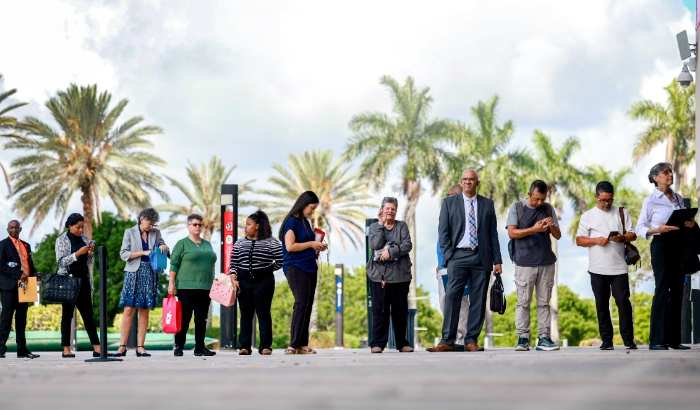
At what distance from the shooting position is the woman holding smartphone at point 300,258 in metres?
9.22

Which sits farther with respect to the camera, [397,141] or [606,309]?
[397,141]

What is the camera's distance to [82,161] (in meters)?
34.6

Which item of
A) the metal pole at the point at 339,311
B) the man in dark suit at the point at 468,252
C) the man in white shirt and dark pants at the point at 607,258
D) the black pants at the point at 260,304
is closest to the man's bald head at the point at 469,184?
the man in dark suit at the point at 468,252

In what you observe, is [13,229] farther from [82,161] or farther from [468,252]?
[82,161]

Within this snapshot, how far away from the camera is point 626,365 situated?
5398 millimetres

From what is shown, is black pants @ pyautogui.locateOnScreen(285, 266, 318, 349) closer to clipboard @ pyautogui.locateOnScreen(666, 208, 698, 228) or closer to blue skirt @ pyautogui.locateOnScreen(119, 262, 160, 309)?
blue skirt @ pyautogui.locateOnScreen(119, 262, 160, 309)

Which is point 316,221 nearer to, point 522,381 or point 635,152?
point 635,152

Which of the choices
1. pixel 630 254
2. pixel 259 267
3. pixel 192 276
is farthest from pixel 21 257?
pixel 630 254

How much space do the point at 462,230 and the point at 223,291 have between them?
118 inches

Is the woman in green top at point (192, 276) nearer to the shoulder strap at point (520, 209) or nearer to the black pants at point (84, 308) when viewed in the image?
the black pants at point (84, 308)

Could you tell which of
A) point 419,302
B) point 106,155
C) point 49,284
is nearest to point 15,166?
point 106,155

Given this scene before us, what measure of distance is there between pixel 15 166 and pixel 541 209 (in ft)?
96.1

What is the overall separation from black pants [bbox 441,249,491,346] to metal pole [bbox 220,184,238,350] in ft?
14.4

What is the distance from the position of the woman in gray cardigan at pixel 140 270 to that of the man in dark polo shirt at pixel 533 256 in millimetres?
4135
